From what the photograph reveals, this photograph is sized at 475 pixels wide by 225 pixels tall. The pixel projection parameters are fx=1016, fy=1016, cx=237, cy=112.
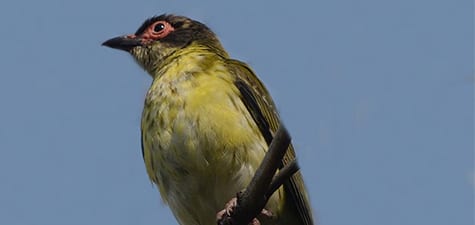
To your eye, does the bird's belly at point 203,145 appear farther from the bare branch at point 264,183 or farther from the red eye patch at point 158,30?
the red eye patch at point 158,30

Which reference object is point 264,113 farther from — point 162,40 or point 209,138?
point 162,40

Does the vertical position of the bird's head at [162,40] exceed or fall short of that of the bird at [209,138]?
it exceeds it

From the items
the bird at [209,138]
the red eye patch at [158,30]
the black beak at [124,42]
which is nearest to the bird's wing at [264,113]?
the bird at [209,138]

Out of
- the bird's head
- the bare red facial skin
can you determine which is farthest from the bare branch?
the bare red facial skin

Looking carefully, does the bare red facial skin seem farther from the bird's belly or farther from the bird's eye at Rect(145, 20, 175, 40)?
the bird's belly

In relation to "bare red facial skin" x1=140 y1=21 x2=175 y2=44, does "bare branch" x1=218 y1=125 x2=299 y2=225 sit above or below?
below
